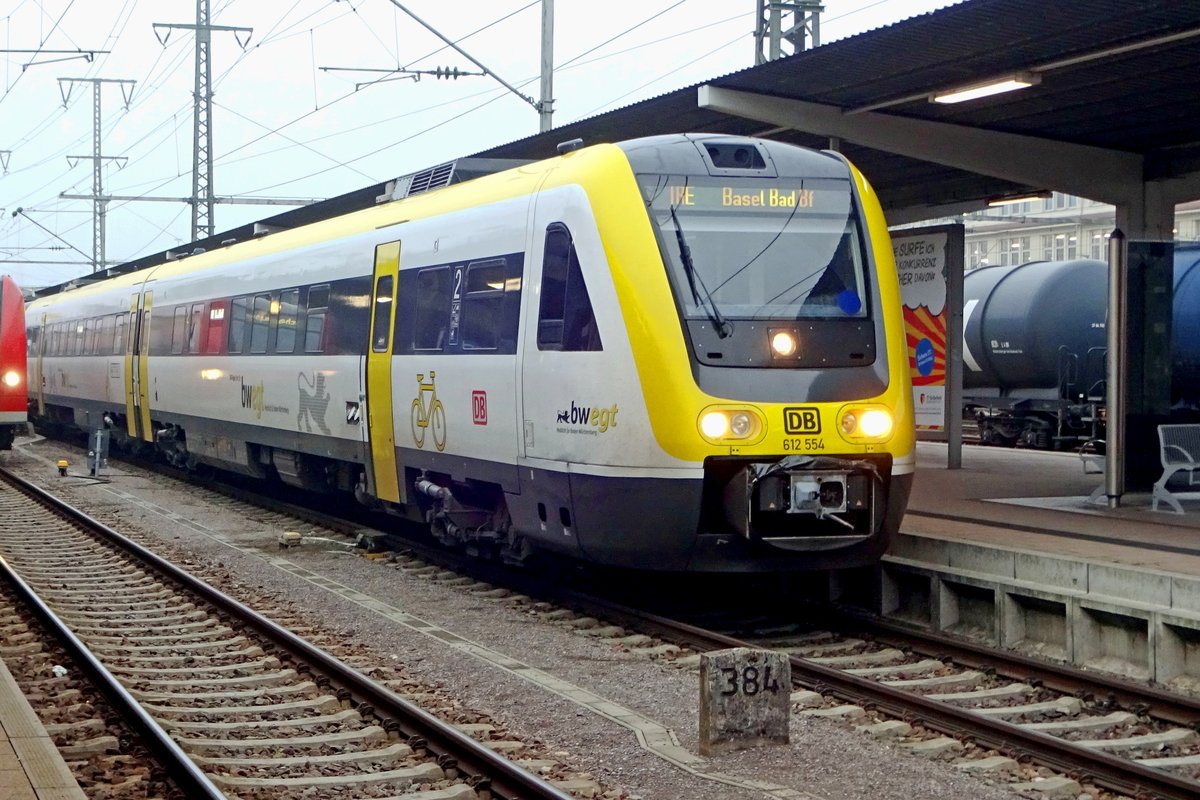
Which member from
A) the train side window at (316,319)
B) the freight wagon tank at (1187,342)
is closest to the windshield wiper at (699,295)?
the train side window at (316,319)

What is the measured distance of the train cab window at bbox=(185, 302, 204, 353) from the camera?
1975cm

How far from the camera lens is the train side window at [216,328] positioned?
1864 cm

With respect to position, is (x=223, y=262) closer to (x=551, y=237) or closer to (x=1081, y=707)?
(x=551, y=237)

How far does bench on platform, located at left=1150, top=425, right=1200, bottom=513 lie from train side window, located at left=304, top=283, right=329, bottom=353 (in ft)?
25.4

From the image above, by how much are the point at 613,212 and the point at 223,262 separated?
36.2ft

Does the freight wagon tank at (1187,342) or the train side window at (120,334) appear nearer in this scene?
the freight wagon tank at (1187,342)

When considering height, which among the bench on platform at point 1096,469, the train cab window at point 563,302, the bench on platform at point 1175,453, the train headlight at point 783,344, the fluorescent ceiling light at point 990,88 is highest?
the fluorescent ceiling light at point 990,88

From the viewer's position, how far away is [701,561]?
30.9ft

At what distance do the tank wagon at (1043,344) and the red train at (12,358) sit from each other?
47.4ft

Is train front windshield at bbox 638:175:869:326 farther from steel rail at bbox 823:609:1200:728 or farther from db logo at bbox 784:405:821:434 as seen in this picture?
steel rail at bbox 823:609:1200:728

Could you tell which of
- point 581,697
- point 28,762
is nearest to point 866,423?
point 581,697

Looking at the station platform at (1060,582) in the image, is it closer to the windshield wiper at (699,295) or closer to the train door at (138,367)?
the windshield wiper at (699,295)

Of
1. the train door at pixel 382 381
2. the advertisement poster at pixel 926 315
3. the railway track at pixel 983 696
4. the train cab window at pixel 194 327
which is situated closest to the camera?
the railway track at pixel 983 696

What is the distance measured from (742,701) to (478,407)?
14.9 ft
